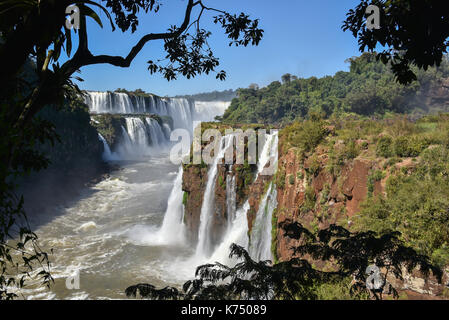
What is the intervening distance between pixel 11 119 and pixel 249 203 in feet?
36.8

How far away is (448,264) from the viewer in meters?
4.75

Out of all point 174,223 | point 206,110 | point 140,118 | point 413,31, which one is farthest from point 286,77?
point 413,31

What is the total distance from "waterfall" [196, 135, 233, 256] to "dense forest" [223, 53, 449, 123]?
91.3 ft

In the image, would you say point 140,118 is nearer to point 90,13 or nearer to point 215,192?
point 215,192

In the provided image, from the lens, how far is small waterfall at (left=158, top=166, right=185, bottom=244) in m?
17.9

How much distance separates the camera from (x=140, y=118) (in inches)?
1831

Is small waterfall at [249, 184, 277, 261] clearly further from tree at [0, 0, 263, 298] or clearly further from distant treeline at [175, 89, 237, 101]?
distant treeline at [175, 89, 237, 101]

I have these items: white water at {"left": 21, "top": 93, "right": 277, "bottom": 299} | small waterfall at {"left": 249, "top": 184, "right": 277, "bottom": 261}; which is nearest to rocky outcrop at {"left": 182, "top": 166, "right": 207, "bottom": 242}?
white water at {"left": 21, "top": 93, "right": 277, "bottom": 299}

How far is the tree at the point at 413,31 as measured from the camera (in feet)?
9.00

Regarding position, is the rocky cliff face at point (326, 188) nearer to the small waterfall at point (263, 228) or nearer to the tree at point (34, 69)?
the small waterfall at point (263, 228)

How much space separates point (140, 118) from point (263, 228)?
39.7 meters
